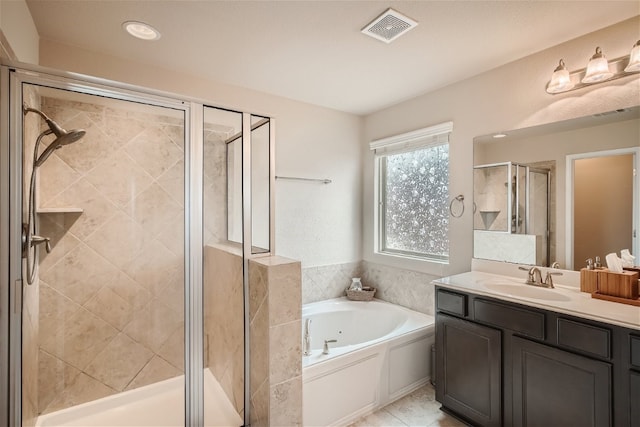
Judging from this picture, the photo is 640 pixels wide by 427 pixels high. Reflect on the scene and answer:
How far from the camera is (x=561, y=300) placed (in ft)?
6.04

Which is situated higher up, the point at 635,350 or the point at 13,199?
the point at 13,199

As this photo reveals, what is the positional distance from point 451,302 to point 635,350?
35.0 inches

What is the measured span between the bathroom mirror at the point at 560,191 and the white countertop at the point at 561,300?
0.19 m

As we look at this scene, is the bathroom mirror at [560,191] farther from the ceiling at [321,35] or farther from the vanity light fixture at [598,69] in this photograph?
the ceiling at [321,35]

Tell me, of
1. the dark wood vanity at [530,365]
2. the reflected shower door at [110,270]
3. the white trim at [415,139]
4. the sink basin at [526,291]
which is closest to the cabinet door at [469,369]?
the dark wood vanity at [530,365]

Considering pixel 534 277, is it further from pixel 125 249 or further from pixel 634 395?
pixel 125 249

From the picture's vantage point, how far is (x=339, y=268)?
11.0 ft

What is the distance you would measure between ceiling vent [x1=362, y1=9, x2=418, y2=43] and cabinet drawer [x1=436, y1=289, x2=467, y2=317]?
1699mm

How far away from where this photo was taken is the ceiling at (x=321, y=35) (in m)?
1.65

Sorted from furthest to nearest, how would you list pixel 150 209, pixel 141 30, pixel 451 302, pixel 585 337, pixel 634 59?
pixel 150 209 < pixel 451 302 < pixel 141 30 < pixel 634 59 < pixel 585 337

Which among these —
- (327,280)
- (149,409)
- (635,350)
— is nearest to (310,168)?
(327,280)

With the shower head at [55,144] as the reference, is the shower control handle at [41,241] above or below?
below

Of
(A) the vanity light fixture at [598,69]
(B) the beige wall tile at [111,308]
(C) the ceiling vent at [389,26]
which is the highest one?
(C) the ceiling vent at [389,26]

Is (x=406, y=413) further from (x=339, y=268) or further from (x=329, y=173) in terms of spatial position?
(x=329, y=173)
